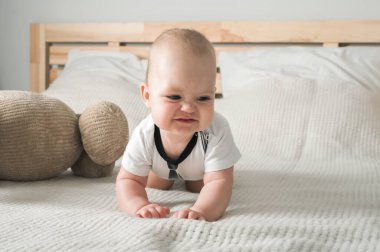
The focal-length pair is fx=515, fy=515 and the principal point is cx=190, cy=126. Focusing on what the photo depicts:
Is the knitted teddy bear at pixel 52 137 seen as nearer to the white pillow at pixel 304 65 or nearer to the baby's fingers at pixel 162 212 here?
the baby's fingers at pixel 162 212

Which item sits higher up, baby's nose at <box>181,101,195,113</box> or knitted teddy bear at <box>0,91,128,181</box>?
baby's nose at <box>181,101,195,113</box>

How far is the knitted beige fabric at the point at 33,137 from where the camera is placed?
1256mm

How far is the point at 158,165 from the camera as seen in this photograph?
1.16 m

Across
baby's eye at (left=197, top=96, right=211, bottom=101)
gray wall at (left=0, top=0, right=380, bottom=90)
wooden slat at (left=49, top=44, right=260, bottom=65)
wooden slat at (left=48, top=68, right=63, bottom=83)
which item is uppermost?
gray wall at (left=0, top=0, right=380, bottom=90)

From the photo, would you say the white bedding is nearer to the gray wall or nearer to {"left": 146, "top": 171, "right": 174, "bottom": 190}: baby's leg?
{"left": 146, "top": 171, "right": 174, "bottom": 190}: baby's leg

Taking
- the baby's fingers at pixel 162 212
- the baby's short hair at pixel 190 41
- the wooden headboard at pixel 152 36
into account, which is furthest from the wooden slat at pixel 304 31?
the baby's fingers at pixel 162 212

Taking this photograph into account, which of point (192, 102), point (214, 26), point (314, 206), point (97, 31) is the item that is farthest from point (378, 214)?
point (97, 31)

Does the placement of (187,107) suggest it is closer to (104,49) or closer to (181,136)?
(181,136)

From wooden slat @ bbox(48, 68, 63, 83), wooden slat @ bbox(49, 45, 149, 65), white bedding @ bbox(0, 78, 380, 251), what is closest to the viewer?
white bedding @ bbox(0, 78, 380, 251)

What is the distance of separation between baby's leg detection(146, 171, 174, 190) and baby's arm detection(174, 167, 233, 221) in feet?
0.57

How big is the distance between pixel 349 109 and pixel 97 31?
1.43 metres

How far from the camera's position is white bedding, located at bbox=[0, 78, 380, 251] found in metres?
0.79

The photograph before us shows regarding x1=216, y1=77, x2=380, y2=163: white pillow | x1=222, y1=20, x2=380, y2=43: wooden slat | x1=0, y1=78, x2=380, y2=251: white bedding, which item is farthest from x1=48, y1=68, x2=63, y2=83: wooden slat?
x1=216, y1=77, x2=380, y2=163: white pillow

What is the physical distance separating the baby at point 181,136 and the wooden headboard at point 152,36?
1.23m
